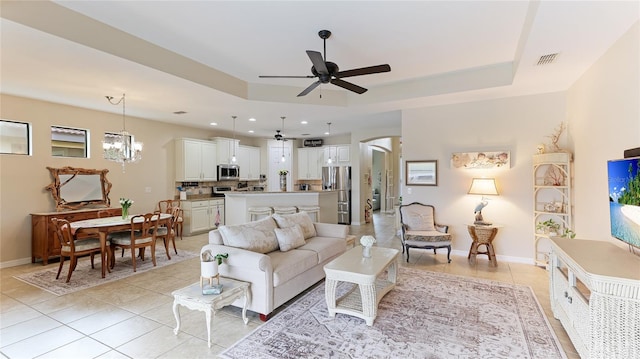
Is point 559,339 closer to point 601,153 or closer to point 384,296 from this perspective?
point 384,296

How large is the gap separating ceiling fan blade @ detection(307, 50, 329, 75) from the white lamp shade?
11.2 ft

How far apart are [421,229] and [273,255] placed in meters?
2.97

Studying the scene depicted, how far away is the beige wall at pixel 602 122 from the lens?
2.59 meters

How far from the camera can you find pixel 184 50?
A: 368cm

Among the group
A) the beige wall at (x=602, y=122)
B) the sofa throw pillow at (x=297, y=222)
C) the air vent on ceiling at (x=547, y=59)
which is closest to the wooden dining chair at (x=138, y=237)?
the sofa throw pillow at (x=297, y=222)

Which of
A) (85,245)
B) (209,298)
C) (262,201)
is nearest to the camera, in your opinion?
(209,298)

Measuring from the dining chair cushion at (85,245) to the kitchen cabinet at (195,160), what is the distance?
3.05 metres

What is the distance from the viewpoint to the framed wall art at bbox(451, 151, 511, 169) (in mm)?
4844

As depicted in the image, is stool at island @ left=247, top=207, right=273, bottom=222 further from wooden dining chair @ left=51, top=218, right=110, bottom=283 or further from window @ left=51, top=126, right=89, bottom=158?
window @ left=51, top=126, right=89, bottom=158

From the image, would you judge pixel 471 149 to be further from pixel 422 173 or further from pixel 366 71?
pixel 366 71

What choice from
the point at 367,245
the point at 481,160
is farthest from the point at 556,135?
the point at 367,245

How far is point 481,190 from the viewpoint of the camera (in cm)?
486

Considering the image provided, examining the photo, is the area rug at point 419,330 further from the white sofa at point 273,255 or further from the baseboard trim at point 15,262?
the baseboard trim at point 15,262

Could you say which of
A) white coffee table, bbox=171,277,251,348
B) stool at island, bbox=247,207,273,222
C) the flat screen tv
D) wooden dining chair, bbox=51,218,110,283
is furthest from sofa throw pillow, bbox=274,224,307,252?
the flat screen tv
